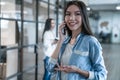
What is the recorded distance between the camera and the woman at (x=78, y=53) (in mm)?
1382

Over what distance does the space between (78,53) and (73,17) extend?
0.78ft

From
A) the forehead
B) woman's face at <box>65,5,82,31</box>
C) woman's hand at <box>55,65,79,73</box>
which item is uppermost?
the forehead

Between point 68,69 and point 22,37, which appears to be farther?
point 22,37

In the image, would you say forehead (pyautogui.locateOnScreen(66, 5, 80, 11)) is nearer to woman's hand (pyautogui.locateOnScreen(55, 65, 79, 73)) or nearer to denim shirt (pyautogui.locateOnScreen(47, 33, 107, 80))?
denim shirt (pyautogui.locateOnScreen(47, 33, 107, 80))

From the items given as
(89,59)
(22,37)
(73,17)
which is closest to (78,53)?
(89,59)

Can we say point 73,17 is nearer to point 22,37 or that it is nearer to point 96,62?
point 96,62

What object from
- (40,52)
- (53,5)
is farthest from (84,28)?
(53,5)

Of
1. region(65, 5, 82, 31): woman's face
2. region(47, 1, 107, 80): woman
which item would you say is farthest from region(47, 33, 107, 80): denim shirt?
region(65, 5, 82, 31): woman's face

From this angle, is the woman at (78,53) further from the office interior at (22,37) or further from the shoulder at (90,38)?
the office interior at (22,37)

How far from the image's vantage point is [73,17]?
144 centimetres

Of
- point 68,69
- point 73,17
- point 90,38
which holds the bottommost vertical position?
point 68,69

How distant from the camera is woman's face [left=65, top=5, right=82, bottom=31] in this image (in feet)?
4.71

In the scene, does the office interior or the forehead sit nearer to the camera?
the forehead

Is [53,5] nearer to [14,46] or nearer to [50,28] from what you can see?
[50,28]
